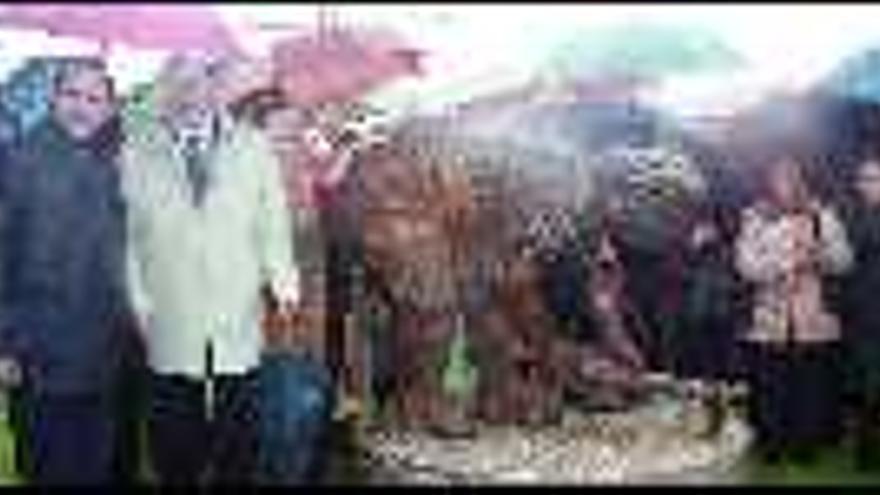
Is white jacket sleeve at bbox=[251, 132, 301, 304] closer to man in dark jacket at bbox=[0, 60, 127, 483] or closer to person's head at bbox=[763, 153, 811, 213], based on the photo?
man in dark jacket at bbox=[0, 60, 127, 483]

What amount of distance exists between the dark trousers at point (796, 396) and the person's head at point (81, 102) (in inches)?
74.1

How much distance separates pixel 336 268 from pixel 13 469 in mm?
1034

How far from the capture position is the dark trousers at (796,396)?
900cm

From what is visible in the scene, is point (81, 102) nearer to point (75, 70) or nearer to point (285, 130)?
point (75, 70)

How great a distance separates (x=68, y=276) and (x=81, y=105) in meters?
0.46

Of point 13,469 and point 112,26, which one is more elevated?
point 112,26

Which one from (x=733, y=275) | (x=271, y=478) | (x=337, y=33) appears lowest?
(x=271, y=478)

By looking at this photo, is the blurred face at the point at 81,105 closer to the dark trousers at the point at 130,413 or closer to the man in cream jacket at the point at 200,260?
the man in cream jacket at the point at 200,260

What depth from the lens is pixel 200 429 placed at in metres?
8.93

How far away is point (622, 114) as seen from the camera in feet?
29.4

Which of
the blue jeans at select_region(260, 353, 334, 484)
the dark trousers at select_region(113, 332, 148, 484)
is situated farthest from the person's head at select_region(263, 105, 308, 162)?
the dark trousers at select_region(113, 332, 148, 484)

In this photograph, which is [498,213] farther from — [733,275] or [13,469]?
[13,469]

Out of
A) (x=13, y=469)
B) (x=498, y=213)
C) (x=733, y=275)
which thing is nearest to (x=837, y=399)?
(x=733, y=275)

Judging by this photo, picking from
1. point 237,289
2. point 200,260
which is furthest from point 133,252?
point 237,289
